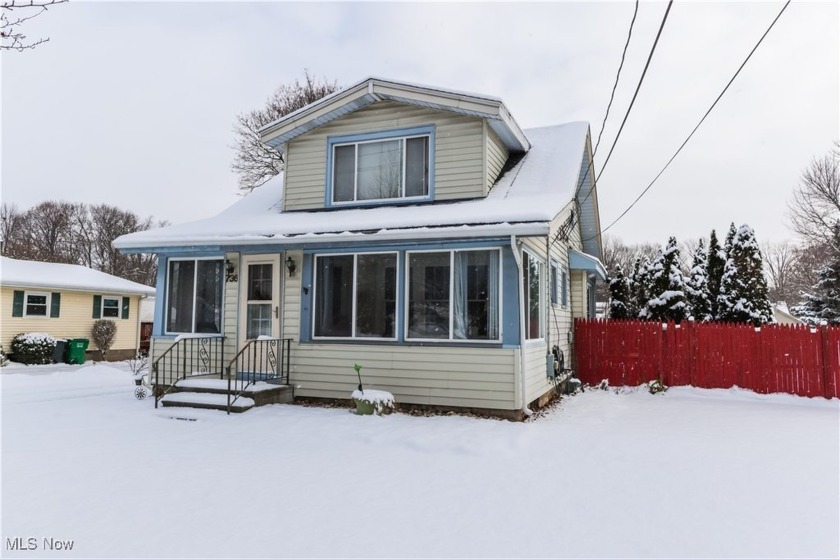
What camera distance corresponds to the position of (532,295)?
28.5ft

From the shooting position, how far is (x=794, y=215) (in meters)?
23.4

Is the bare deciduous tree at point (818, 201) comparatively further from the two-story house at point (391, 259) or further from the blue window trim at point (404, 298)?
the blue window trim at point (404, 298)

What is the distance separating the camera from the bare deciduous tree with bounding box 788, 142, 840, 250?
21453mm

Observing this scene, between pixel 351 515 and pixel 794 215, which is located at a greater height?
pixel 794 215

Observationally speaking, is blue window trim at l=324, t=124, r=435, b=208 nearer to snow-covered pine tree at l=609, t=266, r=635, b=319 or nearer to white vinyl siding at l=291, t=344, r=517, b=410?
white vinyl siding at l=291, t=344, r=517, b=410

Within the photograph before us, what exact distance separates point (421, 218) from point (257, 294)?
3407mm

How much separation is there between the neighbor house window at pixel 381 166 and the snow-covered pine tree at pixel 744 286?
11.1 m

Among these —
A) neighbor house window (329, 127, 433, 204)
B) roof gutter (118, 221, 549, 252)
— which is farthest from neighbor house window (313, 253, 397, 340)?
neighbor house window (329, 127, 433, 204)

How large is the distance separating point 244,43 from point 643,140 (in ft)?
32.9

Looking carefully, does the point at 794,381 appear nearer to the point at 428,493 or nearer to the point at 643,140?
the point at 643,140

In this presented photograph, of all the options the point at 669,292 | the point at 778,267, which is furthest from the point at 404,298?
the point at 778,267

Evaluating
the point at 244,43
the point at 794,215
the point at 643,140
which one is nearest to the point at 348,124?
the point at 244,43

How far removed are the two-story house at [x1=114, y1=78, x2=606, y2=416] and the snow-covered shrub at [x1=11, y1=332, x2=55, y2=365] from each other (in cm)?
1120

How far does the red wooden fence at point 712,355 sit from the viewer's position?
1018 centimetres
